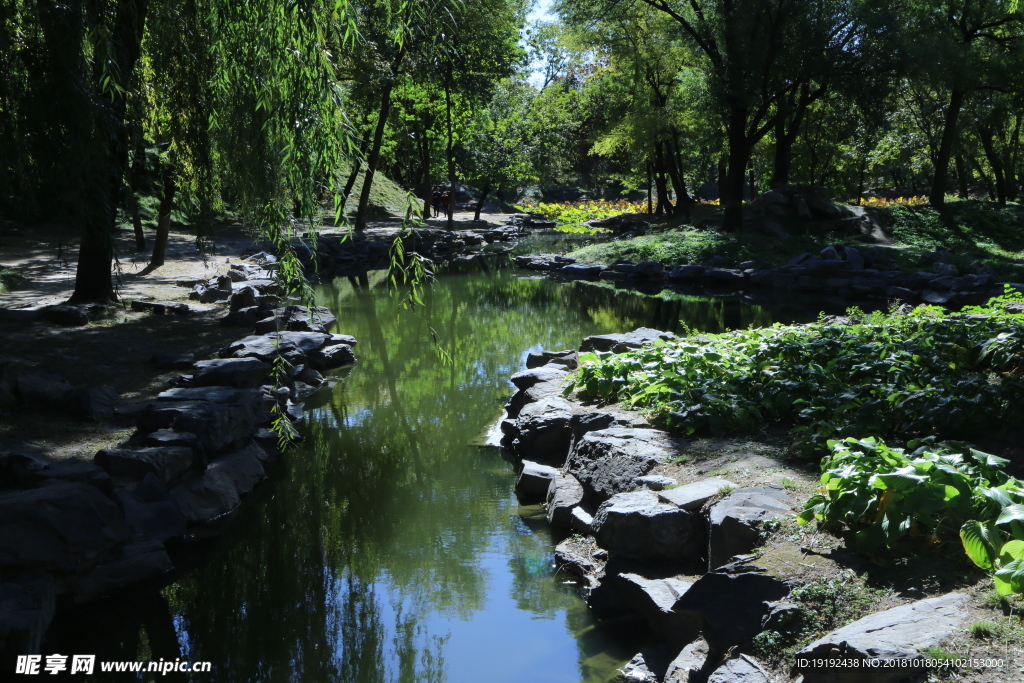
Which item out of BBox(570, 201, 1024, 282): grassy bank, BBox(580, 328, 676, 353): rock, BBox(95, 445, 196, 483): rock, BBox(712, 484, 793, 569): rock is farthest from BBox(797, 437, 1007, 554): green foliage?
BBox(570, 201, 1024, 282): grassy bank

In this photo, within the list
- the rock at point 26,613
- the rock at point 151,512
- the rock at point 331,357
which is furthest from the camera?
the rock at point 331,357

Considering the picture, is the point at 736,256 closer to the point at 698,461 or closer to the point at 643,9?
the point at 643,9

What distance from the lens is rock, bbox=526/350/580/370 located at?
9.12 meters

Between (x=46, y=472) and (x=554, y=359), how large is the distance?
5522 millimetres

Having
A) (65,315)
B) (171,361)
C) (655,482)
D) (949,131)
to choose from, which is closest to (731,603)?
(655,482)

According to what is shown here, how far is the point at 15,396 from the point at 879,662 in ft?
22.2

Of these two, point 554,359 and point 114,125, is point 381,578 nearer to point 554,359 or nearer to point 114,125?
point 114,125

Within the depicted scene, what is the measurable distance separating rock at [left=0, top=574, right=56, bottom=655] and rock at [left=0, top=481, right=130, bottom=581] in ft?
0.37

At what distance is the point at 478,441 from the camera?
7746 mm

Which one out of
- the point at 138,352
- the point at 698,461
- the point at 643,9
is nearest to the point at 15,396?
the point at 138,352

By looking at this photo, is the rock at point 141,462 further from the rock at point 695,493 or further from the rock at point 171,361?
the rock at point 695,493

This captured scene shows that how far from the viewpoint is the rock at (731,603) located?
340 cm

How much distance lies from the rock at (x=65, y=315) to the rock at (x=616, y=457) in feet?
23.3

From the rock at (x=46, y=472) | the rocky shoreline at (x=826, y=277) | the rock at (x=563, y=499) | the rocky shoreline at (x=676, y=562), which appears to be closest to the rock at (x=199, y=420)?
the rock at (x=46, y=472)
